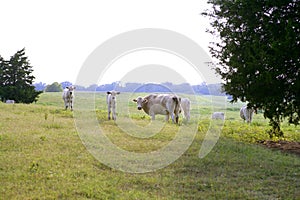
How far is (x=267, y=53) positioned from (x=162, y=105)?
12487 millimetres

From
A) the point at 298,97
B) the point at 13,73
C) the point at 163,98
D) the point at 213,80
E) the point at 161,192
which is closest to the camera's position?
the point at 161,192

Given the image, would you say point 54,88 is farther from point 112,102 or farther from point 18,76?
point 112,102

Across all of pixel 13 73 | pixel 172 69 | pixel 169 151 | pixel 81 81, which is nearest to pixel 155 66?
pixel 172 69

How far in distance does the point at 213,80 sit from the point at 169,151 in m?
4.88

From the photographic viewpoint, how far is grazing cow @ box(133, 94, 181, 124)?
23.3 meters

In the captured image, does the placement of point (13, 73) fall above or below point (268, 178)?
above

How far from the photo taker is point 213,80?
16.1 metres

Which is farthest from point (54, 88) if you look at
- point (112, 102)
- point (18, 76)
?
point (112, 102)

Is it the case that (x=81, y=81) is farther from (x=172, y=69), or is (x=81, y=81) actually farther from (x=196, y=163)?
(x=196, y=163)

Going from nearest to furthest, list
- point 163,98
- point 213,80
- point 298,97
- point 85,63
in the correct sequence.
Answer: point 298,97, point 85,63, point 213,80, point 163,98

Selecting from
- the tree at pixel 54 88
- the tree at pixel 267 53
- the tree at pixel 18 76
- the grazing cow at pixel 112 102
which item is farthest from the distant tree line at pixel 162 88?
the tree at pixel 54 88

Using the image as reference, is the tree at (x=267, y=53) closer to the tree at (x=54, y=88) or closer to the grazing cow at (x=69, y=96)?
the grazing cow at (x=69, y=96)

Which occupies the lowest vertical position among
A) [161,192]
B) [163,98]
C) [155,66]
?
[161,192]

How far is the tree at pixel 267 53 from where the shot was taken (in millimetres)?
11501
